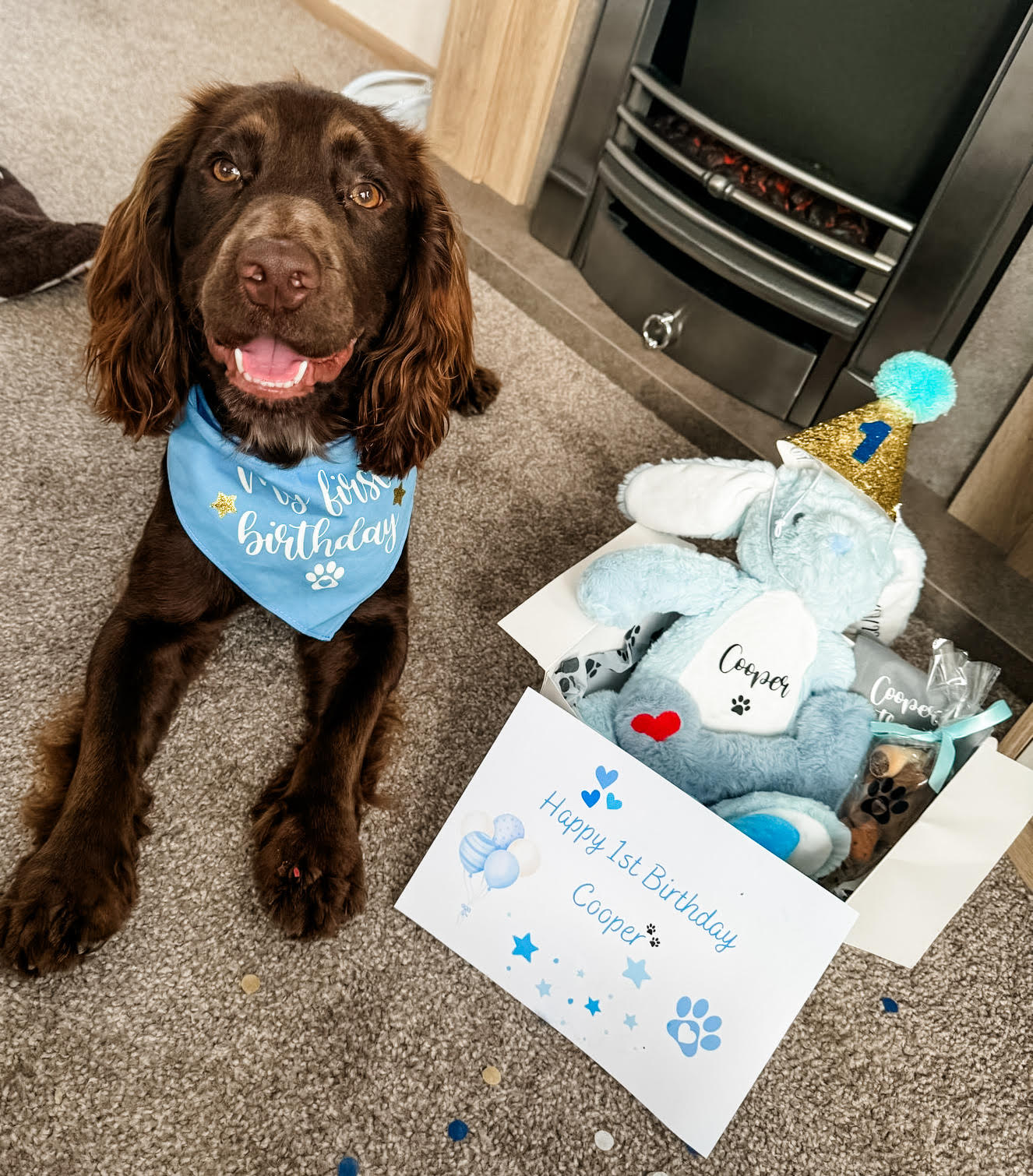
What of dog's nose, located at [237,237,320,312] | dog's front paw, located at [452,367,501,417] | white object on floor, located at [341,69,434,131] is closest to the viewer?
dog's nose, located at [237,237,320,312]

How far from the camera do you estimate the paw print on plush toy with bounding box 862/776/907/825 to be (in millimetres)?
1234

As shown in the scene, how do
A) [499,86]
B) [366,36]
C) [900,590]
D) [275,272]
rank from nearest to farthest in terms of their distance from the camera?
[275,272]
[900,590]
[499,86]
[366,36]

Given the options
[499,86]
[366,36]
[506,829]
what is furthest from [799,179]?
[366,36]

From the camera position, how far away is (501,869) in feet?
3.63

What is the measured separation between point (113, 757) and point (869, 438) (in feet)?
3.47

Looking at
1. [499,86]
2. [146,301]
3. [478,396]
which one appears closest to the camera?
[146,301]

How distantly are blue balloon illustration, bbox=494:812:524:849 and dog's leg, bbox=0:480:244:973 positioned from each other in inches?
17.1

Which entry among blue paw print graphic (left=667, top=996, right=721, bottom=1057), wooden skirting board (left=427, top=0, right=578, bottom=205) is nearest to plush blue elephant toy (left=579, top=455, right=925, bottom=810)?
blue paw print graphic (left=667, top=996, right=721, bottom=1057)

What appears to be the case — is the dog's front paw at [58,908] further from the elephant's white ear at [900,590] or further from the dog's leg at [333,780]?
the elephant's white ear at [900,590]

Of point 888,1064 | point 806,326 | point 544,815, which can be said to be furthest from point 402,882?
point 806,326

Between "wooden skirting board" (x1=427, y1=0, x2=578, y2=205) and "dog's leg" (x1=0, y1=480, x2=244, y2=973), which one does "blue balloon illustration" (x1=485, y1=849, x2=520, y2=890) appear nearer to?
"dog's leg" (x1=0, y1=480, x2=244, y2=973)

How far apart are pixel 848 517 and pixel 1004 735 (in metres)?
0.59

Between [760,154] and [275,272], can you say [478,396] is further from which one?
[275,272]

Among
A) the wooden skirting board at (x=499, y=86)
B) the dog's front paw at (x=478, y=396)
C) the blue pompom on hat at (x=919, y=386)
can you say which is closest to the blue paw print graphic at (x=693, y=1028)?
the blue pompom on hat at (x=919, y=386)
